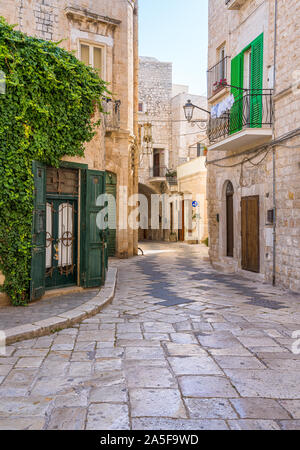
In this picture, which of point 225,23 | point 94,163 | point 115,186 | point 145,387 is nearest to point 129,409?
point 145,387

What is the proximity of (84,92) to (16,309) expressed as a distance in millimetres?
3946

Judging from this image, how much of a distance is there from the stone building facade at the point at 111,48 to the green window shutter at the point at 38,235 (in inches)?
335

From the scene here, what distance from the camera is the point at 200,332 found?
5277 millimetres

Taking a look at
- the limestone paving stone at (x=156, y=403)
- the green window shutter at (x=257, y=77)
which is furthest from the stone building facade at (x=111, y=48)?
the limestone paving stone at (x=156, y=403)

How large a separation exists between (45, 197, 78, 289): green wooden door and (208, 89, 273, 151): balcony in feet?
14.6

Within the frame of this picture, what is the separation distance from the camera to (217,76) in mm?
13062

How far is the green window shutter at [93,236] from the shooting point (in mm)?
7852

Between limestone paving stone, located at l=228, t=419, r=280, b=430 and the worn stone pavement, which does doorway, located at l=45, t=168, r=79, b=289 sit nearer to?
the worn stone pavement

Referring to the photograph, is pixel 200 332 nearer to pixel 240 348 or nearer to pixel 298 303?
pixel 240 348

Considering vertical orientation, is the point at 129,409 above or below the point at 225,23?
below

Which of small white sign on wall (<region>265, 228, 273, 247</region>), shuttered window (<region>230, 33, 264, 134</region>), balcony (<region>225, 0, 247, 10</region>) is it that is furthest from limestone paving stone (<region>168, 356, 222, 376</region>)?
balcony (<region>225, 0, 247, 10</region>)

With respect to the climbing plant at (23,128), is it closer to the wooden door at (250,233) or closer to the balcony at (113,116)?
the wooden door at (250,233)

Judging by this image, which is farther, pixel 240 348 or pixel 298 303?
pixel 298 303

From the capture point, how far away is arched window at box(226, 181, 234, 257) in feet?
40.1
